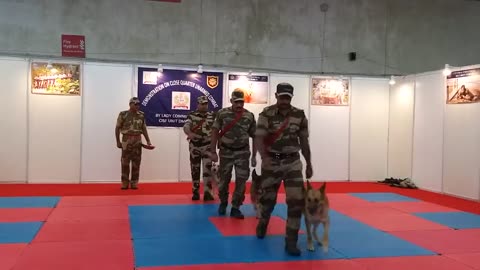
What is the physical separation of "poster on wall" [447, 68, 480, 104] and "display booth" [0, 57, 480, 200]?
2 cm

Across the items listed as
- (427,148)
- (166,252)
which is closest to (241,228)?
(166,252)

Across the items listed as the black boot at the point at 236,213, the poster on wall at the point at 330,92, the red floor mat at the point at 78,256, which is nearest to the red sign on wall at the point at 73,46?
the poster on wall at the point at 330,92

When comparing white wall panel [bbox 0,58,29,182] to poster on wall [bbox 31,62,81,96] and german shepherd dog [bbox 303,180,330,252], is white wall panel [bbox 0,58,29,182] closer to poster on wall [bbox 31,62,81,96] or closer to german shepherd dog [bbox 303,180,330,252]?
poster on wall [bbox 31,62,81,96]

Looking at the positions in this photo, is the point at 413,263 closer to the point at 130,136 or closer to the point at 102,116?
the point at 130,136

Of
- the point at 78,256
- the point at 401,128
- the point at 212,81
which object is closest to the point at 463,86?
the point at 401,128

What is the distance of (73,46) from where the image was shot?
11.1 m

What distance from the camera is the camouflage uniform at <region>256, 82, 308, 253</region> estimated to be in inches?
209

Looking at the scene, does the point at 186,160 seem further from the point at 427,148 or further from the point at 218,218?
the point at 427,148

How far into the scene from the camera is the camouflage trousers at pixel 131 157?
10242 millimetres

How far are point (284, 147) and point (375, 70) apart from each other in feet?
28.1

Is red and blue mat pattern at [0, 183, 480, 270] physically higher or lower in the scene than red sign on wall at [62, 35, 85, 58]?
lower

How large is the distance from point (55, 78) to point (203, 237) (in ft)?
22.7

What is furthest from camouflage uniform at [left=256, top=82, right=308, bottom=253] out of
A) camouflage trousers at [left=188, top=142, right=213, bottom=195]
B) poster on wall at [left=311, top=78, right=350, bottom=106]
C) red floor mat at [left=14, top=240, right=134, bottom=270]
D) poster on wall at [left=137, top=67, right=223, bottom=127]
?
poster on wall at [left=311, top=78, right=350, bottom=106]

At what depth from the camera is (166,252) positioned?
17.4ft
